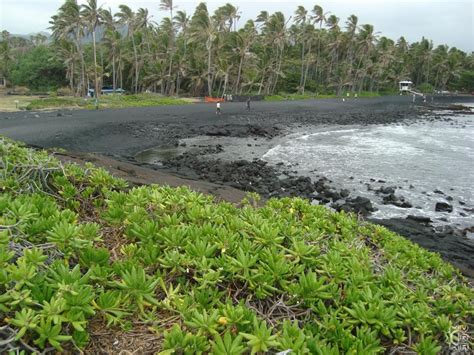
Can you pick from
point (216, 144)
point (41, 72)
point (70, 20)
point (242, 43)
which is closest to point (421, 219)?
point (216, 144)

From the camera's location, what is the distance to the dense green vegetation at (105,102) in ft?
111

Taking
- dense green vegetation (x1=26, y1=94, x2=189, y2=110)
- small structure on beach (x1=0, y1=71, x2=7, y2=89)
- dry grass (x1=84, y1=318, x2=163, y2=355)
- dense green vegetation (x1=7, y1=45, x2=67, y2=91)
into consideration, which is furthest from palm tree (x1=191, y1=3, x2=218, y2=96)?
dry grass (x1=84, y1=318, x2=163, y2=355)

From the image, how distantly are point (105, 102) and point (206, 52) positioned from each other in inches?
761

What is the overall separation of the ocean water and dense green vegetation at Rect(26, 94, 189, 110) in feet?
60.7

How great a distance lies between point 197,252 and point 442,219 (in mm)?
11427

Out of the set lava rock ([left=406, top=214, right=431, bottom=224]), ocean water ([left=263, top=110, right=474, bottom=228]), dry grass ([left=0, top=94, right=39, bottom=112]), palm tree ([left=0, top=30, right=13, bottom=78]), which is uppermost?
palm tree ([left=0, top=30, right=13, bottom=78])

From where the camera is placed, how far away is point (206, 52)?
173 feet

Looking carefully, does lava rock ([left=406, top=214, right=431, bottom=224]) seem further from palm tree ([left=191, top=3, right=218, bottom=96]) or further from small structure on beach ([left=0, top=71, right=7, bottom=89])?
small structure on beach ([left=0, top=71, right=7, bottom=89])

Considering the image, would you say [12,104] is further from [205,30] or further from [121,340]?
[121,340]

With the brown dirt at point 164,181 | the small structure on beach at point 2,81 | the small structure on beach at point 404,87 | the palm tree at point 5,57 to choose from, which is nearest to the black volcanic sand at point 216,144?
the brown dirt at point 164,181

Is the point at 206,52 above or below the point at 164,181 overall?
above

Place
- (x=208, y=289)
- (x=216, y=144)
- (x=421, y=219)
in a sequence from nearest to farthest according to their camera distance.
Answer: (x=208, y=289) < (x=421, y=219) < (x=216, y=144)

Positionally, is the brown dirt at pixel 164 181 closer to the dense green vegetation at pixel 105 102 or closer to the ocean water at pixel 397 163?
the ocean water at pixel 397 163

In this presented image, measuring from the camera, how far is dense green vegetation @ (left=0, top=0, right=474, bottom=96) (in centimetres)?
4619
